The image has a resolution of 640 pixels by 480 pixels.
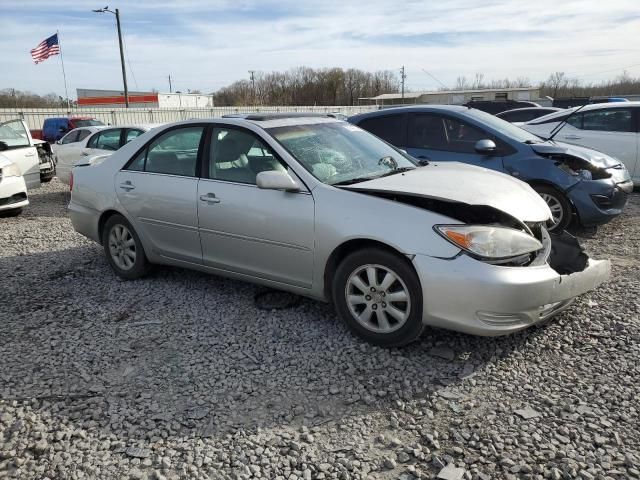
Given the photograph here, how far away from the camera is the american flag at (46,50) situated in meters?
27.1

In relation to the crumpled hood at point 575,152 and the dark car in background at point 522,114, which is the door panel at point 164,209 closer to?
the crumpled hood at point 575,152

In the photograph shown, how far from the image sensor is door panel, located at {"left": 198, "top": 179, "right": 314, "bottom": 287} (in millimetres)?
3883

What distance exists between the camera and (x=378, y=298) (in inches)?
141

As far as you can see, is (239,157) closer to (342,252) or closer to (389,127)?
(342,252)

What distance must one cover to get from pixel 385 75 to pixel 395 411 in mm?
98397

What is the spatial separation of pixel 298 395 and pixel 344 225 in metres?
1.16

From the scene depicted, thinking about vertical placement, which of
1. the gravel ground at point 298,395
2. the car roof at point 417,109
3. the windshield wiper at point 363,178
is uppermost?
the car roof at point 417,109

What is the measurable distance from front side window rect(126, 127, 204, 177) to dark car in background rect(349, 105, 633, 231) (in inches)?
125

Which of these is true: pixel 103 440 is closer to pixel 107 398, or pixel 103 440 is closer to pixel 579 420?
pixel 107 398

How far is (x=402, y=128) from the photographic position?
23.1ft

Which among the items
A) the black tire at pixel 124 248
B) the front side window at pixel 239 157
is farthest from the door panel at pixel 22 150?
the front side window at pixel 239 157

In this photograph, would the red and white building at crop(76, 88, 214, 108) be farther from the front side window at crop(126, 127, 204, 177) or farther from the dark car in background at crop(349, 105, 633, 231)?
the front side window at crop(126, 127, 204, 177)

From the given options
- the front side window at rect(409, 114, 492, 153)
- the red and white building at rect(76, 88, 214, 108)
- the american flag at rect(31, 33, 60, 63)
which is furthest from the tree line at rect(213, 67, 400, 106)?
the front side window at rect(409, 114, 492, 153)

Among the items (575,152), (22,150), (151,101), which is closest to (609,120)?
(575,152)
